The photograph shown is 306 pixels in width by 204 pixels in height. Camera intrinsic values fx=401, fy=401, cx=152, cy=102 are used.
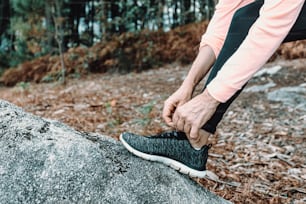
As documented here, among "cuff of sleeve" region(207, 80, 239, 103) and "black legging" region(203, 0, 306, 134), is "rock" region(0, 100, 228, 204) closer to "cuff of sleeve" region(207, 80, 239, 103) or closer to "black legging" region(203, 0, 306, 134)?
"black legging" region(203, 0, 306, 134)

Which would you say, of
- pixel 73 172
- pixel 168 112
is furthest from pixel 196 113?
pixel 73 172

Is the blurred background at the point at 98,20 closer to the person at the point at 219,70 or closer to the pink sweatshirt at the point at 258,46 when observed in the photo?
the person at the point at 219,70

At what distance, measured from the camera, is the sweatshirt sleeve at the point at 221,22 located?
4.97 ft

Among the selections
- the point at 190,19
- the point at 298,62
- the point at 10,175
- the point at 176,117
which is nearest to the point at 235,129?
the point at 176,117

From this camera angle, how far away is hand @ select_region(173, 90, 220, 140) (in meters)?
1.24

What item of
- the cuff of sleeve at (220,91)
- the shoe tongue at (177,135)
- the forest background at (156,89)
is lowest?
the forest background at (156,89)

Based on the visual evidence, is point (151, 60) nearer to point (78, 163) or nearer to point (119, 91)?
point (119, 91)

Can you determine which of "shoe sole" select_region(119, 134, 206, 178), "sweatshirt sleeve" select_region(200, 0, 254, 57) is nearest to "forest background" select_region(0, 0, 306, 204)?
"shoe sole" select_region(119, 134, 206, 178)

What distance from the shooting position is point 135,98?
14.2ft

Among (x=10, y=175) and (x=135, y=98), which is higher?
(x=10, y=175)

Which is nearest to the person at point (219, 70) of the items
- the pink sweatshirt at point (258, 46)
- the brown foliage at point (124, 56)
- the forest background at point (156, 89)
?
the pink sweatshirt at point (258, 46)

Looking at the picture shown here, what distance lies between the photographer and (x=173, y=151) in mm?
1428

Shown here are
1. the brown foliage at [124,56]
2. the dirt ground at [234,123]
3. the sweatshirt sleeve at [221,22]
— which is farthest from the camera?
the brown foliage at [124,56]

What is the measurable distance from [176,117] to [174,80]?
13.0 feet
